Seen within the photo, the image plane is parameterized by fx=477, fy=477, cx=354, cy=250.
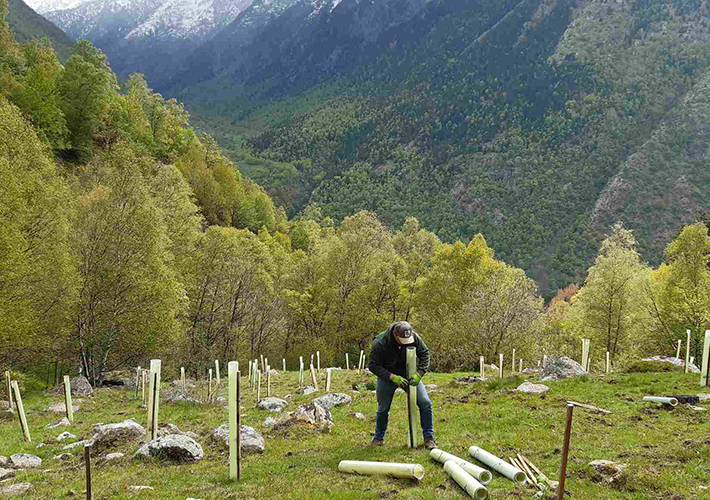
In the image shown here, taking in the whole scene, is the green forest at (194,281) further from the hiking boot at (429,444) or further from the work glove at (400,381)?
the work glove at (400,381)

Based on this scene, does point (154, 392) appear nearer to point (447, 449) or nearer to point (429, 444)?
point (429, 444)

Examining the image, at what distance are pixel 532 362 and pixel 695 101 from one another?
209292mm

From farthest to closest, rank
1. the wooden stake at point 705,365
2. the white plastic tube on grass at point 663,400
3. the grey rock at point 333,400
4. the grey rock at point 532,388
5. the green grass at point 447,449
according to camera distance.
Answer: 1. the grey rock at point 333,400
2. the grey rock at point 532,388
3. the wooden stake at point 705,365
4. the white plastic tube on grass at point 663,400
5. the green grass at point 447,449

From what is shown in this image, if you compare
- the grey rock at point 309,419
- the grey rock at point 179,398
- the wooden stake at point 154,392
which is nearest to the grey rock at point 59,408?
the grey rock at point 179,398

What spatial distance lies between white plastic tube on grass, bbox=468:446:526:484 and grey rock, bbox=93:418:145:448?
350 inches

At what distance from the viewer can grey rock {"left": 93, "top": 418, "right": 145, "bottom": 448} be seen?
1245 cm

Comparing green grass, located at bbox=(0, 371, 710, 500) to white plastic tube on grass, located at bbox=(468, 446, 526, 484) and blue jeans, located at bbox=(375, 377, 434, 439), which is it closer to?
white plastic tube on grass, located at bbox=(468, 446, 526, 484)

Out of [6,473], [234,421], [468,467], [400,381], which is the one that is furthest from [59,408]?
[468,467]

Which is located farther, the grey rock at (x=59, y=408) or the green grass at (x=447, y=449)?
the grey rock at (x=59, y=408)

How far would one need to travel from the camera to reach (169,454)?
11.1 metres

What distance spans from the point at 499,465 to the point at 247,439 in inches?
245

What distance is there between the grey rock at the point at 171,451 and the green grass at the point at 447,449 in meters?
0.33

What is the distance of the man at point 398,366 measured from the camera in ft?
36.0

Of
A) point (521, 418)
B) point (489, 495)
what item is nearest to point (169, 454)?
point (489, 495)
